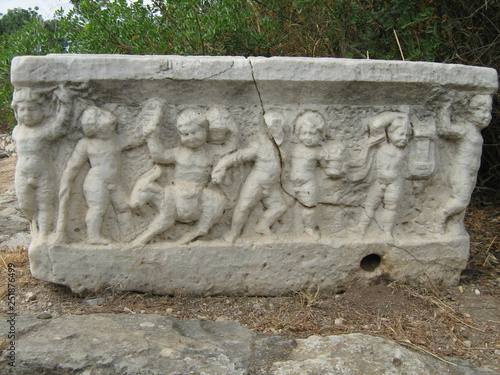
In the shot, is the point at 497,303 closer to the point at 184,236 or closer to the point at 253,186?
the point at 253,186

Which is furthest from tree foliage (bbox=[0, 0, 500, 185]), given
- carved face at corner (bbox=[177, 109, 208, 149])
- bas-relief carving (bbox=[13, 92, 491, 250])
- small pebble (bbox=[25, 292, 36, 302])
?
small pebble (bbox=[25, 292, 36, 302])

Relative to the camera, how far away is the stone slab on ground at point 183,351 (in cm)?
208

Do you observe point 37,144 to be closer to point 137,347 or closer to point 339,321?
point 137,347

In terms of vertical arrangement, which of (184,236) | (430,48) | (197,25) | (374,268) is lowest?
(374,268)

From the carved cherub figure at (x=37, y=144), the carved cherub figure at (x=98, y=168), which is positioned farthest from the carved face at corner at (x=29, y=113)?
the carved cherub figure at (x=98, y=168)

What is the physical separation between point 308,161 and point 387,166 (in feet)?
1.49

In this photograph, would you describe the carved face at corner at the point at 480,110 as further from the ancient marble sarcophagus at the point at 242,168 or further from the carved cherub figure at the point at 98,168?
the carved cherub figure at the point at 98,168

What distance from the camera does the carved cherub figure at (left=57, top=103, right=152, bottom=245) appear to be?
2523mm

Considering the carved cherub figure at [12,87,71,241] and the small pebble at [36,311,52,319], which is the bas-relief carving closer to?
the carved cherub figure at [12,87,71,241]

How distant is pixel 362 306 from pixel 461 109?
1235mm

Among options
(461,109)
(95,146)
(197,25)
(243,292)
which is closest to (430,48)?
(461,109)

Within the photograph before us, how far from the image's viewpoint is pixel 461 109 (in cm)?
280

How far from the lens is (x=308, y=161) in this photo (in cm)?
270

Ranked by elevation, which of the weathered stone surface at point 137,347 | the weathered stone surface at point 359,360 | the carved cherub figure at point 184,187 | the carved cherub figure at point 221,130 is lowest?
the weathered stone surface at point 359,360
